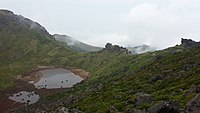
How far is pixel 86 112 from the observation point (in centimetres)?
5922

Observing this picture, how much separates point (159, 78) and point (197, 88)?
39.1 metres

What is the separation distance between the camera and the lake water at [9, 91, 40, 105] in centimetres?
17380

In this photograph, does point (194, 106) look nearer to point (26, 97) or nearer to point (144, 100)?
point (144, 100)

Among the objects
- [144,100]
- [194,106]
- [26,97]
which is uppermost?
[194,106]

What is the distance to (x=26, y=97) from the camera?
609 feet

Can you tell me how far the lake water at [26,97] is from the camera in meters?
174

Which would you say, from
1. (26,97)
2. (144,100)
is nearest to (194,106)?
(144,100)

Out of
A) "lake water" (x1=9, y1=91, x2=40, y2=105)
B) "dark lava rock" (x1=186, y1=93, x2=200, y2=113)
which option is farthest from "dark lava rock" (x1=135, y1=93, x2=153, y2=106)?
"lake water" (x1=9, y1=91, x2=40, y2=105)

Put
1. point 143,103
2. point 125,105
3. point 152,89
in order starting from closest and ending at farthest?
1. point 143,103
2. point 125,105
3. point 152,89

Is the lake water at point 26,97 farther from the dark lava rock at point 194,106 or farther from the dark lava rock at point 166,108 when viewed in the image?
the dark lava rock at point 166,108

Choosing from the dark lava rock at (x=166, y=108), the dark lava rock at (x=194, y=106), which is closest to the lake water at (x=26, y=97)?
the dark lava rock at (x=194, y=106)

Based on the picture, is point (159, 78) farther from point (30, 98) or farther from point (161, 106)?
point (30, 98)

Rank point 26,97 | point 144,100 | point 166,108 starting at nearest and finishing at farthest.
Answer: point 166,108, point 144,100, point 26,97

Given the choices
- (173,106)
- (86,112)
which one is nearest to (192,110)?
(173,106)
